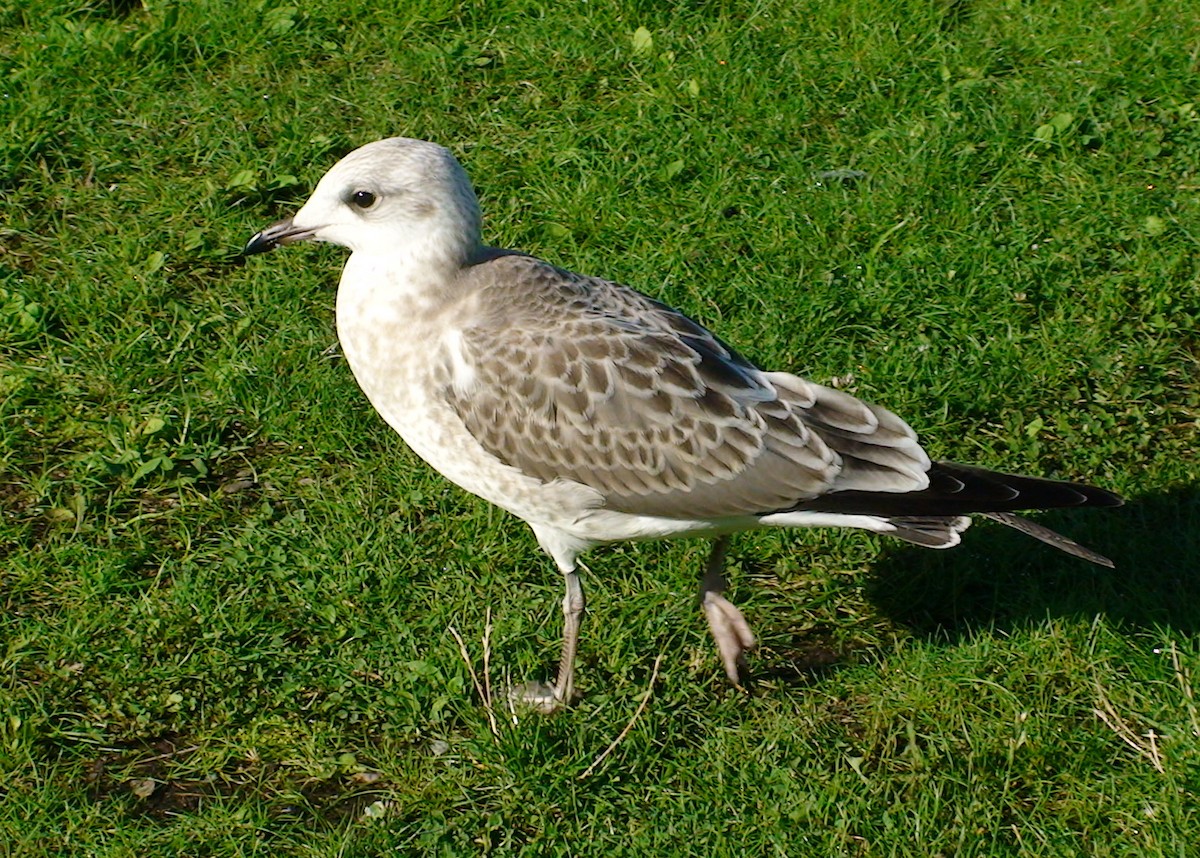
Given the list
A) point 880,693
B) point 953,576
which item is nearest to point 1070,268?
point 953,576

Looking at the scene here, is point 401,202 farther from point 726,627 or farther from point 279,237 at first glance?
point 726,627

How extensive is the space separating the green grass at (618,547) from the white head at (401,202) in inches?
44.9

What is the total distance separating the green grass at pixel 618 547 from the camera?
4.41 metres

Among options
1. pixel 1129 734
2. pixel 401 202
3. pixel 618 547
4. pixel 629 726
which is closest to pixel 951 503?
pixel 1129 734

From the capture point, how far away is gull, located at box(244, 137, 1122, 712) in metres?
4.22

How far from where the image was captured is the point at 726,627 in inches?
183

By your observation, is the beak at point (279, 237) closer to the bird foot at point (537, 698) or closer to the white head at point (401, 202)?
the white head at point (401, 202)

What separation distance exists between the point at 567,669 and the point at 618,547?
650 mm

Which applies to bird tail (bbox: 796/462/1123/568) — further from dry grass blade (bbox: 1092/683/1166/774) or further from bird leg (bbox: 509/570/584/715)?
bird leg (bbox: 509/570/584/715)

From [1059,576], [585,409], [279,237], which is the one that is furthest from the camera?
[1059,576]

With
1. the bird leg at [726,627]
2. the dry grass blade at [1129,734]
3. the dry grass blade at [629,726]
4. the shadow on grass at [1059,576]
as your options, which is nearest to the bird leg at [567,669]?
the dry grass blade at [629,726]

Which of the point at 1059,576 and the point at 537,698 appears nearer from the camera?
the point at 537,698

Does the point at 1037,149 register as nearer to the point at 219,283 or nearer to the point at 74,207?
the point at 219,283

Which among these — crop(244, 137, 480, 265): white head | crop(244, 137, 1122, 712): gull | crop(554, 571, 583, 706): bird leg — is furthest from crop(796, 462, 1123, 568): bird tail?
crop(244, 137, 480, 265): white head
